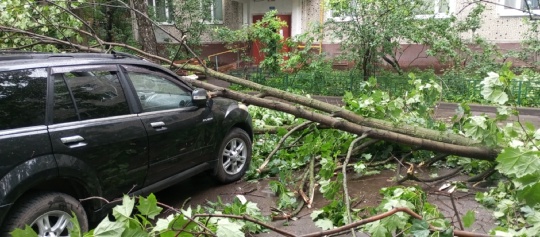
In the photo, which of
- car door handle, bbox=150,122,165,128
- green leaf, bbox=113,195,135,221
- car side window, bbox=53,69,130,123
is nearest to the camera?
green leaf, bbox=113,195,135,221

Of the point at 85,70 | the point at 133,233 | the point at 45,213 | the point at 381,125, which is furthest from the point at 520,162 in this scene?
the point at 85,70

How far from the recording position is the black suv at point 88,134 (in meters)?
3.40

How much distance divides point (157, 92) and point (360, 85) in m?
6.58

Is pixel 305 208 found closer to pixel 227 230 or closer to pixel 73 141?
pixel 73 141

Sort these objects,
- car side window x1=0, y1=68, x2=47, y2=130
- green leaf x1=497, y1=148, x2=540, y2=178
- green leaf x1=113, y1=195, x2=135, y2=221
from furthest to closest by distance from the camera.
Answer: car side window x1=0, y1=68, x2=47, y2=130 → green leaf x1=497, y1=148, x2=540, y2=178 → green leaf x1=113, y1=195, x2=135, y2=221

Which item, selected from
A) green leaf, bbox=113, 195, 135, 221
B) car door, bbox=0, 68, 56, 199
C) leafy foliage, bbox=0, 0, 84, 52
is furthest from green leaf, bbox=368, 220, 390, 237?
leafy foliage, bbox=0, 0, 84, 52

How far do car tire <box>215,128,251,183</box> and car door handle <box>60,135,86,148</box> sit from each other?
1959 mm

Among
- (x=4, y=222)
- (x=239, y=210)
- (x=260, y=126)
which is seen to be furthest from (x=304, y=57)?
(x=4, y=222)

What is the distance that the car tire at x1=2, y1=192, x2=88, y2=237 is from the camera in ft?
11.0

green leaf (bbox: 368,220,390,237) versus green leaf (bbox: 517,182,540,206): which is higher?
green leaf (bbox: 517,182,540,206)

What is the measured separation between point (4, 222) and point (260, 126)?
14.6 ft

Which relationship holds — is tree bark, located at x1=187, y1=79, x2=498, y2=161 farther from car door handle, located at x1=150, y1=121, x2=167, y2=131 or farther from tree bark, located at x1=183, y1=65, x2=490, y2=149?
car door handle, located at x1=150, y1=121, x2=167, y2=131

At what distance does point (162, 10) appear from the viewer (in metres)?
18.9

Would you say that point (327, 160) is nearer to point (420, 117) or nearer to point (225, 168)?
point (225, 168)
